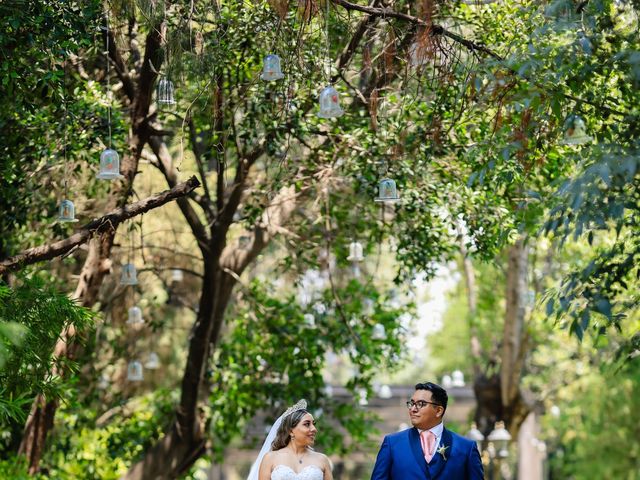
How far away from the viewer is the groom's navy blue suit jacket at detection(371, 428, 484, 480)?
7.44 meters

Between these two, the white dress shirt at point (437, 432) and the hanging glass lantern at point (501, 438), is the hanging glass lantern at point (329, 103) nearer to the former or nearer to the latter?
the white dress shirt at point (437, 432)

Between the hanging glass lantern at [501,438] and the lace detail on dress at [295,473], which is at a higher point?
the hanging glass lantern at [501,438]

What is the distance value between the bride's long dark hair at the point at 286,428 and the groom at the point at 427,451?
2.87 feet

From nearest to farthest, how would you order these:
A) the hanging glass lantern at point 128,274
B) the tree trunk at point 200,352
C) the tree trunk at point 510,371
Answer: the hanging glass lantern at point 128,274
the tree trunk at point 200,352
the tree trunk at point 510,371

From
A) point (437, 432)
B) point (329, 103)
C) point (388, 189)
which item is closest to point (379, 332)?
point (388, 189)

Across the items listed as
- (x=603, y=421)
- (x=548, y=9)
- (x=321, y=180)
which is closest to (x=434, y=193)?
(x=321, y=180)

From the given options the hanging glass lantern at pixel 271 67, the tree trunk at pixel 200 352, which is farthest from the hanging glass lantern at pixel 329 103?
the tree trunk at pixel 200 352

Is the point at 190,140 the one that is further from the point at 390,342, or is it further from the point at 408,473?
the point at 408,473

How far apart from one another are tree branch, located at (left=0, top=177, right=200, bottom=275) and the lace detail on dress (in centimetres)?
232

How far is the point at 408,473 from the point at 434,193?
430cm

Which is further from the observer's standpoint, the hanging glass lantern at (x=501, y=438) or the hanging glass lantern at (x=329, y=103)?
the hanging glass lantern at (x=501, y=438)

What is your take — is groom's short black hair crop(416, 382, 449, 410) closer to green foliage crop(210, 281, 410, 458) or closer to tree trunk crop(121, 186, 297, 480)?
tree trunk crop(121, 186, 297, 480)

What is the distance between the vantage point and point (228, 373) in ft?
47.7

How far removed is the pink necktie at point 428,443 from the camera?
7.50 m
